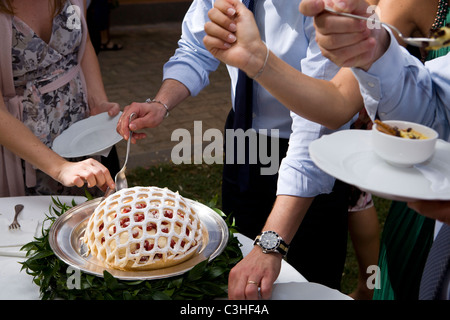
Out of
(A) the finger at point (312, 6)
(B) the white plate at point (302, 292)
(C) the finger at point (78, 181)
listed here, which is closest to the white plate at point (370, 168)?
(A) the finger at point (312, 6)

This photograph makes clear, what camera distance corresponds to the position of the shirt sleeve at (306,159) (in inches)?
65.4

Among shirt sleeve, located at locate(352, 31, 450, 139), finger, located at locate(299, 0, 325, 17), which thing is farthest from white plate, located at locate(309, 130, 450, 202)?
finger, located at locate(299, 0, 325, 17)

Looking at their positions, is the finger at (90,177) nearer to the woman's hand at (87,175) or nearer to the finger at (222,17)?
the woman's hand at (87,175)

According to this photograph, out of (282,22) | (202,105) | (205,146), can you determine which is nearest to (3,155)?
(282,22)

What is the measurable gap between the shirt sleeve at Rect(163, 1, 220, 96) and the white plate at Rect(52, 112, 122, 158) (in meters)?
0.33

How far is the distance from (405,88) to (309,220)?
0.89 m

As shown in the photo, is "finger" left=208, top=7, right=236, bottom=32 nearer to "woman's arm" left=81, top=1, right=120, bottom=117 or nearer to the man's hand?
the man's hand

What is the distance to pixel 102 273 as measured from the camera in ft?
4.56

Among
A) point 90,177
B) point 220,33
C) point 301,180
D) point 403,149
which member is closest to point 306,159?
point 301,180

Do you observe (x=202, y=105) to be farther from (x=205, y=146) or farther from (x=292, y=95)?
(x=292, y=95)

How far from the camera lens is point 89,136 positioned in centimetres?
213

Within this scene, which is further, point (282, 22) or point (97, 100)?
→ point (97, 100)

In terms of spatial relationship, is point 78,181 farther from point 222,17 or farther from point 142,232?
point 222,17

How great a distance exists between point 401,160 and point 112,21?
8914 mm
